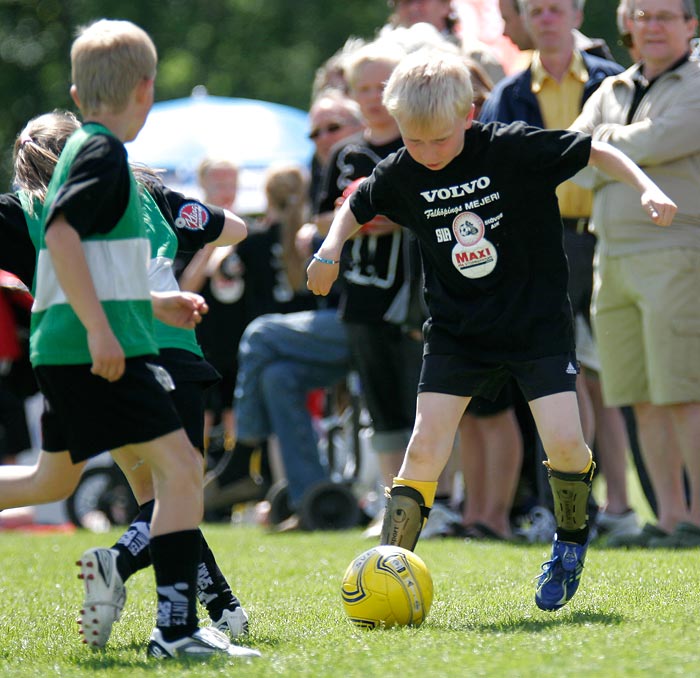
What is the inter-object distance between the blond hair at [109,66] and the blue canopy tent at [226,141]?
9255 millimetres


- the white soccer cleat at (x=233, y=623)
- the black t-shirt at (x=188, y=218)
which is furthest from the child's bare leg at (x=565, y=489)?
the black t-shirt at (x=188, y=218)

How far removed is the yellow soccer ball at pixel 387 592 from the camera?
4699 millimetres

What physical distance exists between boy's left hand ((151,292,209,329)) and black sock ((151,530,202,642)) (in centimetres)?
65

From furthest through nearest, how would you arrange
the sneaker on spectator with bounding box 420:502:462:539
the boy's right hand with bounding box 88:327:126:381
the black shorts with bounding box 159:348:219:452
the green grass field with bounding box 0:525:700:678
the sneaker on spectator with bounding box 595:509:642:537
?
the sneaker on spectator with bounding box 420:502:462:539 < the sneaker on spectator with bounding box 595:509:642:537 < the black shorts with bounding box 159:348:219:452 < the boy's right hand with bounding box 88:327:126:381 < the green grass field with bounding box 0:525:700:678

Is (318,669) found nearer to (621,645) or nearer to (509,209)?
(621,645)

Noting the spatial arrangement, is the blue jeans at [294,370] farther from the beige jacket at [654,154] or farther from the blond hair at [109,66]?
the blond hair at [109,66]

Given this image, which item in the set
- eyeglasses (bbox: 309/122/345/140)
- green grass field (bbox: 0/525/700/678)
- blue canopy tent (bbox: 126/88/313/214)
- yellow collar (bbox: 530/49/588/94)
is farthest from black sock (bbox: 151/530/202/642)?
blue canopy tent (bbox: 126/88/313/214)

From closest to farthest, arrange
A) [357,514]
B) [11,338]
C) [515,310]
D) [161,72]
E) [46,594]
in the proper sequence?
1. [515,310]
2. [46,594]
3. [357,514]
4. [11,338]
5. [161,72]

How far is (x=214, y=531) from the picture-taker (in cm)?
930

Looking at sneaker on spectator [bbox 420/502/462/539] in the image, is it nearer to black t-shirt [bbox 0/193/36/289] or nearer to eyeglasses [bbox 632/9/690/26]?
eyeglasses [bbox 632/9/690/26]

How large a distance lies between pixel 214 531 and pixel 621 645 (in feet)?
18.4

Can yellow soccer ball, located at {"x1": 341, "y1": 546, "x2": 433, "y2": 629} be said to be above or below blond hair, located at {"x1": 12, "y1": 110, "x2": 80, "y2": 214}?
below

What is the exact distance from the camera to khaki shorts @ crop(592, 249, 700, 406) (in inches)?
275

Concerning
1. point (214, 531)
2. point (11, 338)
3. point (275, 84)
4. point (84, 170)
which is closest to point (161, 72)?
point (275, 84)
